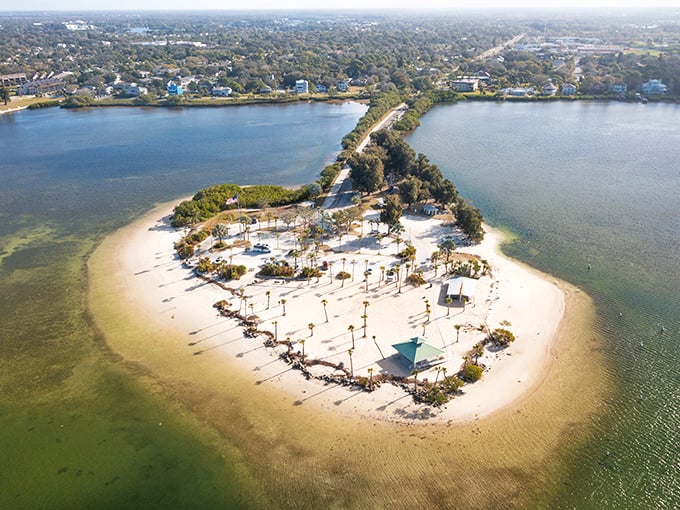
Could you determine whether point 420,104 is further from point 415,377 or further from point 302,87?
point 415,377

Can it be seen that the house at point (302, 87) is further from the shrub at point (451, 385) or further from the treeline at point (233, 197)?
the shrub at point (451, 385)

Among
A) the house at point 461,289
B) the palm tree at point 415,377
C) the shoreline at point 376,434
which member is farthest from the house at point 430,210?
the palm tree at point 415,377

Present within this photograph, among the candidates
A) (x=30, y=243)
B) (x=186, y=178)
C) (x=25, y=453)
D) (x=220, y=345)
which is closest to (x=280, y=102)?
(x=186, y=178)

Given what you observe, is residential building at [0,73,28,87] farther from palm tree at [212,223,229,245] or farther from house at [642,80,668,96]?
house at [642,80,668,96]

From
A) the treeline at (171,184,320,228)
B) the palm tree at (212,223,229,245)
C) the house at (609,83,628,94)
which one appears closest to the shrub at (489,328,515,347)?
the palm tree at (212,223,229,245)

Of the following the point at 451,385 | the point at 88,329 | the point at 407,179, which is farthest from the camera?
the point at 407,179

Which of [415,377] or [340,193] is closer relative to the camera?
[415,377]

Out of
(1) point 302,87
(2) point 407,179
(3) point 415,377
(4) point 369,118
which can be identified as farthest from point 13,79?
(3) point 415,377
